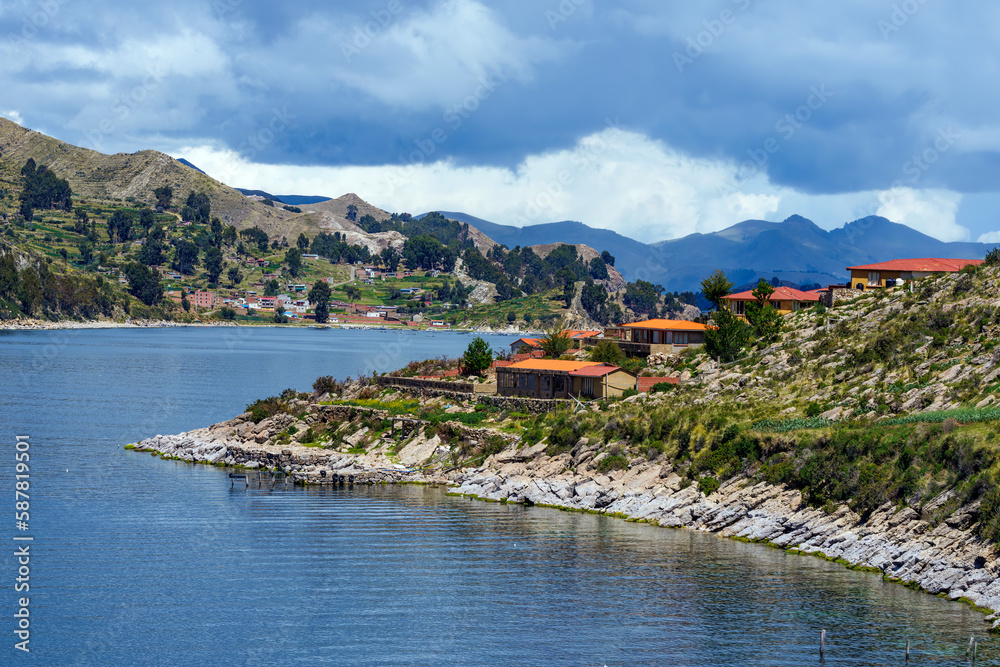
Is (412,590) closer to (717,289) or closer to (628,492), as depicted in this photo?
(628,492)

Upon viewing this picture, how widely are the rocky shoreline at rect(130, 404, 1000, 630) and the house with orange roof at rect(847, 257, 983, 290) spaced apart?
164ft

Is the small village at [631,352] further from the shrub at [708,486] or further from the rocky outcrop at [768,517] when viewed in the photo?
the shrub at [708,486]

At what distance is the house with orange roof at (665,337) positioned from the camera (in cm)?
10681

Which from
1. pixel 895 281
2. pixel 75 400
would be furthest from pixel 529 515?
pixel 75 400

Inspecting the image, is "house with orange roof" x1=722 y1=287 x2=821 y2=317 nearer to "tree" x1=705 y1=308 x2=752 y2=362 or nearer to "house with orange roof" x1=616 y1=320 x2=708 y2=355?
"house with orange roof" x1=616 y1=320 x2=708 y2=355

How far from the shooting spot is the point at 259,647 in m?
42.7

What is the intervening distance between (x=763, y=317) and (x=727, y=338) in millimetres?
6875

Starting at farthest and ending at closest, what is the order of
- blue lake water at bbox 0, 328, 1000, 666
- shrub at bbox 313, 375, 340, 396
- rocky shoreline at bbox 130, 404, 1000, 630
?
shrub at bbox 313, 375, 340, 396 → rocky shoreline at bbox 130, 404, 1000, 630 → blue lake water at bbox 0, 328, 1000, 666

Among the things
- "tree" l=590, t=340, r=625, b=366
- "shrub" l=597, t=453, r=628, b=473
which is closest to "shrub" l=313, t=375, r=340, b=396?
"tree" l=590, t=340, r=625, b=366

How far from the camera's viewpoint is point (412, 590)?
50.9 metres

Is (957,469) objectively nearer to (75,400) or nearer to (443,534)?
(443,534)

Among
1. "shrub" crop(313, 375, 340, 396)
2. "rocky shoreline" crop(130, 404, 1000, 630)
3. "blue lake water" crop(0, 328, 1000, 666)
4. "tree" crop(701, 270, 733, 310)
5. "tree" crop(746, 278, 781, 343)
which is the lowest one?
"blue lake water" crop(0, 328, 1000, 666)

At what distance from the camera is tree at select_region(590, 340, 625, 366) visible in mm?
103250

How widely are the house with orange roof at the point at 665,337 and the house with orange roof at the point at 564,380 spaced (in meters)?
12.5
